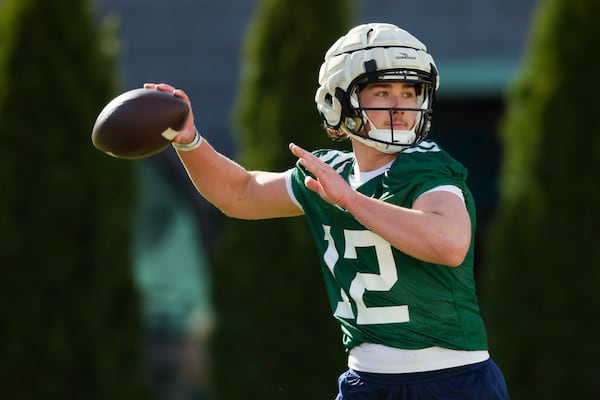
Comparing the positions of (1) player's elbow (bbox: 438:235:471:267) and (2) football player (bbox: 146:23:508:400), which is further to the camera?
(2) football player (bbox: 146:23:508:400)

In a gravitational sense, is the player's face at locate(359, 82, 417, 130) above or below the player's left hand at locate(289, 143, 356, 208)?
above

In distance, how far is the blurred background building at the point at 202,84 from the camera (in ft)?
28.6

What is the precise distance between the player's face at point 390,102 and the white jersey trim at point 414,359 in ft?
2.26

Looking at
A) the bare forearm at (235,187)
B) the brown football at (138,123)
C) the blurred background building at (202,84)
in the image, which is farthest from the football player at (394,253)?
the blurred background building at (202,84)

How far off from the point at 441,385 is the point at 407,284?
32cm

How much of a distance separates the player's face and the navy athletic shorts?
77 cm

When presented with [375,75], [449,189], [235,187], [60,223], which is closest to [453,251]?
[449,189]

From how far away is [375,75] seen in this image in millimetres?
3473

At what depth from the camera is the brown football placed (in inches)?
139

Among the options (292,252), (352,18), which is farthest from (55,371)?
(352,18)

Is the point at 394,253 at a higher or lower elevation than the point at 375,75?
lower

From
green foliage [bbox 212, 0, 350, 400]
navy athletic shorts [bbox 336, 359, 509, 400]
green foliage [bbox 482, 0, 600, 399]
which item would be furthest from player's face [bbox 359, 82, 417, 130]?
green foliage [bbox 212, 0, 350, 400]

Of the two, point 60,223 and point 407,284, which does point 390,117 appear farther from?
point 60,223

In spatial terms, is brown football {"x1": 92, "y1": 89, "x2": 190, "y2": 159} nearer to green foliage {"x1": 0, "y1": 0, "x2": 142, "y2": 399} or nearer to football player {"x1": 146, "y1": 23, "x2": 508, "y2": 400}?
football player {"x1": 146, "y1": 23, "x2": 508, "y2": 400}
